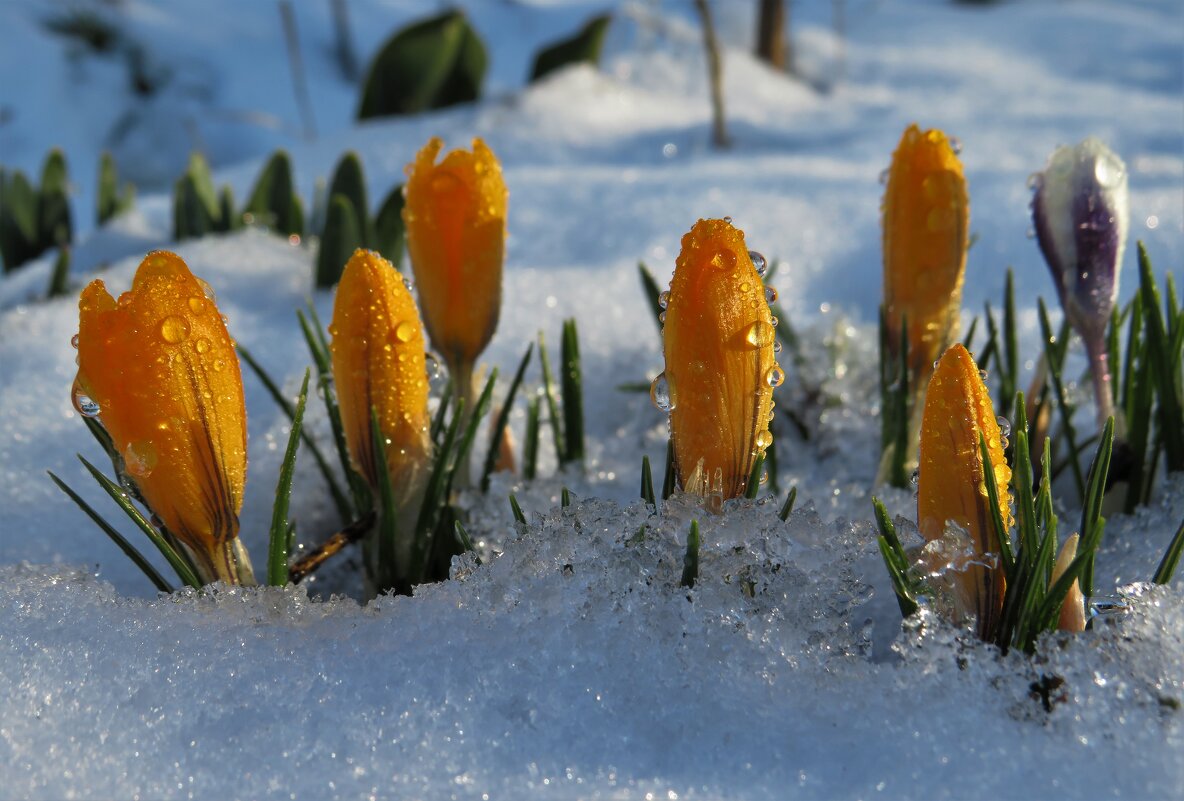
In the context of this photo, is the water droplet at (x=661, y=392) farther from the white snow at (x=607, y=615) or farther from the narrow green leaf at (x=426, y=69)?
the narrow green leaf at (x=426, y=69)

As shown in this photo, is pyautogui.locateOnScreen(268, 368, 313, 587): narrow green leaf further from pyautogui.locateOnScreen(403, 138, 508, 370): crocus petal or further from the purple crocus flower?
the purple crocus flower

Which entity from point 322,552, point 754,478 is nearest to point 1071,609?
point 754,478

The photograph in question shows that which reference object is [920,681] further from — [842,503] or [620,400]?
[620,400]

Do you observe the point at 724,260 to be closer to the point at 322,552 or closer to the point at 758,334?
the point at 758,334

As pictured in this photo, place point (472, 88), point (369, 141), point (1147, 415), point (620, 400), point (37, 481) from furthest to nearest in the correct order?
point (472, 88) < point (369, 141) < point (620, 400) < point (37, 481) < point (1147, 415)

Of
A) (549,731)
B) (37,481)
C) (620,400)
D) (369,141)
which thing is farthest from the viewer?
(369,141)

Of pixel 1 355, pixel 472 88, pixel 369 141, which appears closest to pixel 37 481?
pixel 1 355

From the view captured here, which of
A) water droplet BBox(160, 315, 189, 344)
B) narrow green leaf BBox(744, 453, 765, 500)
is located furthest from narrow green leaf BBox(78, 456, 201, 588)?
narrow green leaf BBox(744, 453, 765, 500)
